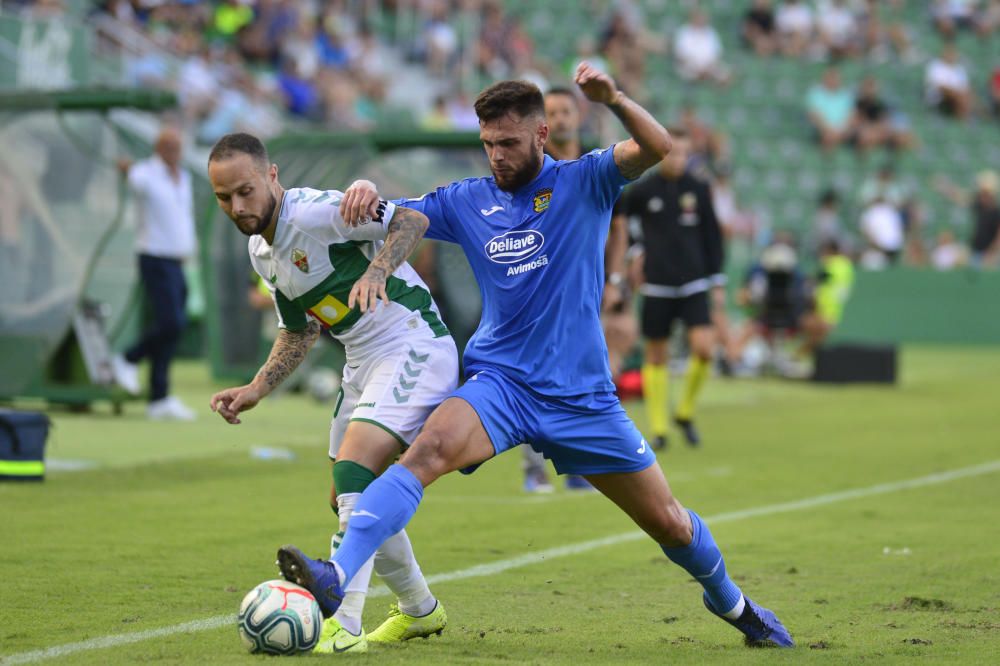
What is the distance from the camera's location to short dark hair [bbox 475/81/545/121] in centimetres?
579

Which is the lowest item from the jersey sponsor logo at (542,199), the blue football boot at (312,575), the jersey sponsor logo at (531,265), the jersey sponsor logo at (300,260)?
the blue football boot at (312,575)

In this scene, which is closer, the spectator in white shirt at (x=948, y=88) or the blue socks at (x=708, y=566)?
the blue socks at (x=708, y=566)

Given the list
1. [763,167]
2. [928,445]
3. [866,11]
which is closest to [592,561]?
[928,445]

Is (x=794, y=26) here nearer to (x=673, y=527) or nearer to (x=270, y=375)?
(x=270, y=375)

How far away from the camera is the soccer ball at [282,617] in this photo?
5414 mm

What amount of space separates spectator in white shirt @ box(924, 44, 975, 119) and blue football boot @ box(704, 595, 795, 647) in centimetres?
2866

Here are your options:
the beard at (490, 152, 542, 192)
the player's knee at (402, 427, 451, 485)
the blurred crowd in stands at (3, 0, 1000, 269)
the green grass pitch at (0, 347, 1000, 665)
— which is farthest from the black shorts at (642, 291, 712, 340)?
the blurred crowd in stands at (3, 0, 1000, 269)

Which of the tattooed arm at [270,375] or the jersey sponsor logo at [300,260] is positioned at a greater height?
the jersey sponsor logo at [300,260]

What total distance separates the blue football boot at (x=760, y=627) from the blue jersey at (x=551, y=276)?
0.95 meters

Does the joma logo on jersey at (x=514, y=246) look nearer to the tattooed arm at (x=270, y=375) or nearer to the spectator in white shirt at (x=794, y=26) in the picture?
the tattooed arm at (x=270, y=375)

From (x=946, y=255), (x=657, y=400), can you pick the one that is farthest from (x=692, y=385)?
(x=946, y=255)

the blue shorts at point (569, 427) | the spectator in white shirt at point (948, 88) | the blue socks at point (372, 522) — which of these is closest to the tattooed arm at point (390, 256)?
the blue shorts at point (569, 427)

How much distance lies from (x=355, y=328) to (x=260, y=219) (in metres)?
0.55

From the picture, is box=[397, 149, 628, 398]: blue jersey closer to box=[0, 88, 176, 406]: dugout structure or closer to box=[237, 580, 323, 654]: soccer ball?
box=[237, 580, 323, 654]: soccer ball
